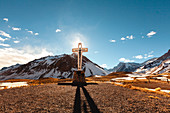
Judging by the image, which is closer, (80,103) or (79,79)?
(80,103)

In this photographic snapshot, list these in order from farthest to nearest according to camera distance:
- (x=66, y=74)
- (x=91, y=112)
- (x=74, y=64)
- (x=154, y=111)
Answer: (x=74, y=64)
(x=66, y=74)
(x=154, y=111)
(x=91, y=112)

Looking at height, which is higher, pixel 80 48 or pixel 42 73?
pixel 80 48

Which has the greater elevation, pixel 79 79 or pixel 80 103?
pixel 79 79

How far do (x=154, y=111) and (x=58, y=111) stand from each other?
701cm

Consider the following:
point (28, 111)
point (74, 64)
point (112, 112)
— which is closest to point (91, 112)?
point (112, 112)

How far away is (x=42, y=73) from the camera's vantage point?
157375mm

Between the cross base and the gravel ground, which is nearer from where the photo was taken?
the gravel ground

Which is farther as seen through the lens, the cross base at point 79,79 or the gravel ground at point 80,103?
the cross base at point 79,79

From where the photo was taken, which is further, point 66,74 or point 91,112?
point 66,74

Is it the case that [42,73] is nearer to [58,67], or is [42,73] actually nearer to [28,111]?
[58,67]

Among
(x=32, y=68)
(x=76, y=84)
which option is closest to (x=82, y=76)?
(x=76, y=84)

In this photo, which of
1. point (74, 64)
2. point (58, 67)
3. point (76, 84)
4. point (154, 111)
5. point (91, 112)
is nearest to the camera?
point (91, 112)

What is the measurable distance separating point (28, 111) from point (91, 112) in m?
4.38

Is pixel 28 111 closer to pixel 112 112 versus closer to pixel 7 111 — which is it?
pixel 7 111
